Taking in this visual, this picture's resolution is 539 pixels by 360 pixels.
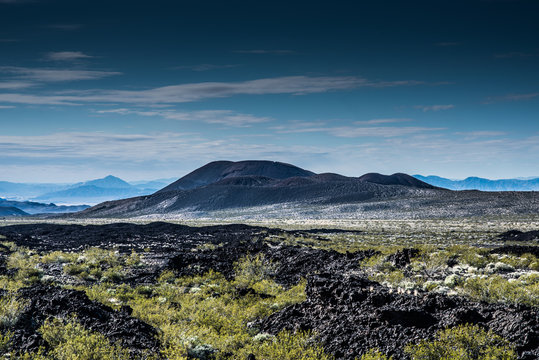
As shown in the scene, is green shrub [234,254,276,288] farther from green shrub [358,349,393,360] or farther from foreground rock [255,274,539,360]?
green shrub [358,349,393,360]

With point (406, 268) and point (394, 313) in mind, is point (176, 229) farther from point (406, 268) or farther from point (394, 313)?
point (394, 313)

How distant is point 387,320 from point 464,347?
6.63 feet

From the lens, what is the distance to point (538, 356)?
7.48 metres

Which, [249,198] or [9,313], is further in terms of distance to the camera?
[249,198]

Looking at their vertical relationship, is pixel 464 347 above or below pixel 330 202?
below

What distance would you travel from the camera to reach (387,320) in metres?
9.64

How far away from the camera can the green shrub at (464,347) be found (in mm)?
7567

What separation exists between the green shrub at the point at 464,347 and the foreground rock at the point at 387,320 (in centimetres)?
30

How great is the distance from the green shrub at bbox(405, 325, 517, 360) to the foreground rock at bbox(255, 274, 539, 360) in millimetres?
303

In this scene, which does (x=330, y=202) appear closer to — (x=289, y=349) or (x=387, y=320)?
(x=387, y=320)

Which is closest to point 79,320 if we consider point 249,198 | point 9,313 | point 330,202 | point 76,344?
point 9,313

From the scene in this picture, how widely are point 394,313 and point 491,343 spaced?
2273 millimetres

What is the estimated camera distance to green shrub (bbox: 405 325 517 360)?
757 centimetres

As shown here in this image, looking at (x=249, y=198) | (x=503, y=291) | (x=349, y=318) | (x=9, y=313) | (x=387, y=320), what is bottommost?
(x=349, y=318)
